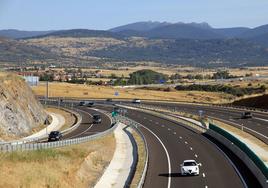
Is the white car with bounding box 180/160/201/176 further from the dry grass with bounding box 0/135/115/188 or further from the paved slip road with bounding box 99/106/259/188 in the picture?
the dry grass with bounding box 0/135/115/188

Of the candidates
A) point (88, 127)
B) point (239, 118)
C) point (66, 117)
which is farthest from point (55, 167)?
point (66, 117)

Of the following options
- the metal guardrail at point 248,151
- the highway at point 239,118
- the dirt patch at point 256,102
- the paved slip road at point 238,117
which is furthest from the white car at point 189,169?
the dirt patch at point 256,102

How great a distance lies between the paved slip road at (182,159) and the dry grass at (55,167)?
4.62 meters

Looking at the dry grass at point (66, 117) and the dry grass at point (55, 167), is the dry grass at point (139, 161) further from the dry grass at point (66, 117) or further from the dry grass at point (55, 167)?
the dry grass at point (66, 117)

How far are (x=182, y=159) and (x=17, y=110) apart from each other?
3581 centimetres

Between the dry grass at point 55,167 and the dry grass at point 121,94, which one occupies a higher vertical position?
the dry grass at point 55,167

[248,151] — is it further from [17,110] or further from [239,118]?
[239,118]

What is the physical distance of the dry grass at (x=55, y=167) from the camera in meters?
37.0

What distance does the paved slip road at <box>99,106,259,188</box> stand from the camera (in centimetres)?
3875

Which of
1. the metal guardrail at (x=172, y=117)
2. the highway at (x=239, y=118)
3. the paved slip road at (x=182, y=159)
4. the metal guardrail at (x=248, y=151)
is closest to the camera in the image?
the metal guardrail at (x=248, y=151)

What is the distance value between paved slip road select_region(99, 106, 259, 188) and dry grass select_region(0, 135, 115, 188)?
15.1 feet

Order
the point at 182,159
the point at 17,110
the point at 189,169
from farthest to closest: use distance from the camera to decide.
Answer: the point at 17,110
the point at 182,159
the point at 189,169

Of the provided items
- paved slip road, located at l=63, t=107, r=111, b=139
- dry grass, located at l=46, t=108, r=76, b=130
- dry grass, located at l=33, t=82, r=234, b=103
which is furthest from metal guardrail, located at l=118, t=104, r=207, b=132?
dry grass, located at l=33, t=82, r=234, b=103

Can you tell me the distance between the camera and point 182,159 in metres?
50.1
